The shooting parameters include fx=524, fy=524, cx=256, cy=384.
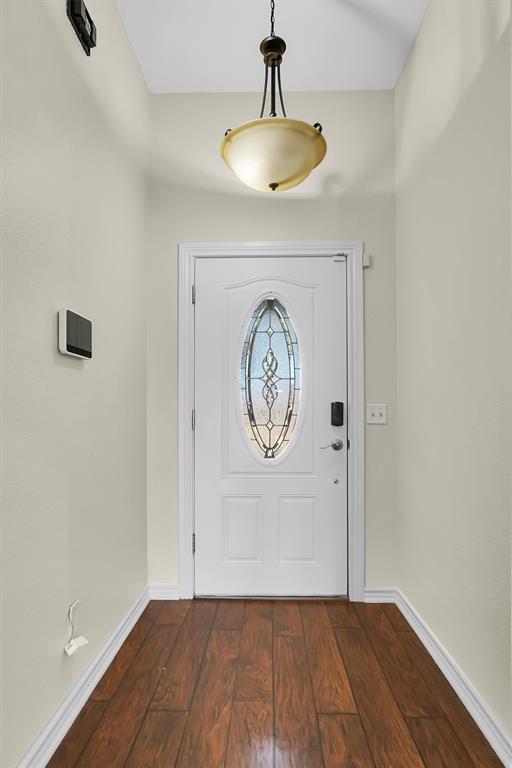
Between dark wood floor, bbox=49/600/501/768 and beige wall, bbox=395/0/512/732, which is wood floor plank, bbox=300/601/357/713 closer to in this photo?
dark wood floor, bbox=49/600/501/768

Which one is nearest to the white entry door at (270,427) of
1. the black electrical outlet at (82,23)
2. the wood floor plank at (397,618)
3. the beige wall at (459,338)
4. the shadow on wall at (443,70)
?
the wood floor plank at (397,618)

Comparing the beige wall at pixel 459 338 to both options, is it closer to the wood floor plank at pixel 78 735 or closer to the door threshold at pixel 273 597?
the door threshold at pixel 273 597

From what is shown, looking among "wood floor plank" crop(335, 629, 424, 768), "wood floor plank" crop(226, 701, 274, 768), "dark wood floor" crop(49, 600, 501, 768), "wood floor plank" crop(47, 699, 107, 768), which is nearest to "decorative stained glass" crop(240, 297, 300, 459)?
"dark wood floor" crop(49, 600, 501, 768)

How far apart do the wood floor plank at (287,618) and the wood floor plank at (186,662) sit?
333 mm

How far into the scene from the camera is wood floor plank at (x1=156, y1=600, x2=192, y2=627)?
2670 mm

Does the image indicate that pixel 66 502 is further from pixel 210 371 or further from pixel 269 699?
pixel 210 371

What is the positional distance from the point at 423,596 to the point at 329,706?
2.60 ft

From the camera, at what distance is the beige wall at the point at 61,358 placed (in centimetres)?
147

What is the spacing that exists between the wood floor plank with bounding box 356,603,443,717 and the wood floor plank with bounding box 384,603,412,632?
2 cm

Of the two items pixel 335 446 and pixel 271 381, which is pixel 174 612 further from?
pixel 271 381

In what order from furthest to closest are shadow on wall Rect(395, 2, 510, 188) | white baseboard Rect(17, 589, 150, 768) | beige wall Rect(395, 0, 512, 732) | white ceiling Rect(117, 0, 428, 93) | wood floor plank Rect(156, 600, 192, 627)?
wood floor plank Rect(156, 600, 192, 627) → white ceiling Rect(117, 0, 428, 93) → shadow on wall Rect(395, 2, 510, 188) → beige wall Rect(395, 0, 512, 732) → white baseboard Rect(17, 589, 150, 768)

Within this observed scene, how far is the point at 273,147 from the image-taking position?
91.4 inches

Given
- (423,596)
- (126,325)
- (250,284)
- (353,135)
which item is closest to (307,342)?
(250,284)

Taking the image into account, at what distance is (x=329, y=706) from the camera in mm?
1909
